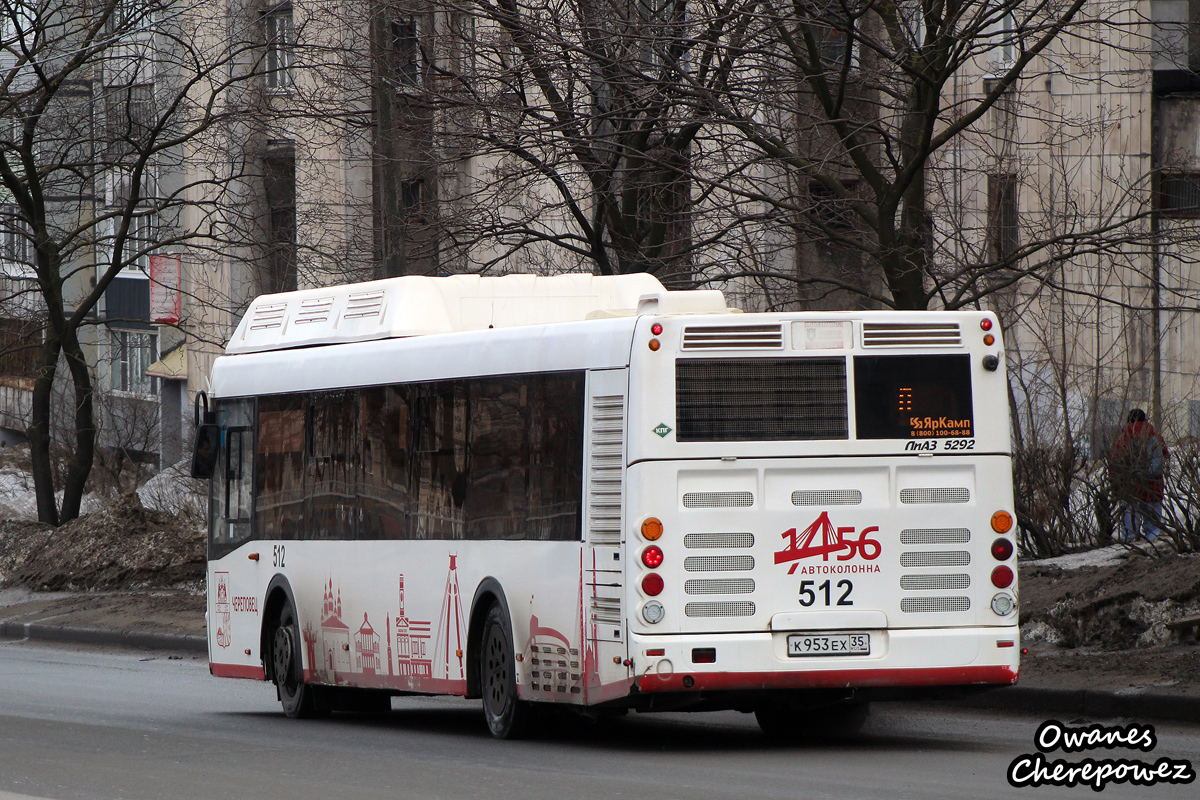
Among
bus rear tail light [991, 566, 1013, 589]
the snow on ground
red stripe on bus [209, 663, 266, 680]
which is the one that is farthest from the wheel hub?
the snow on ground

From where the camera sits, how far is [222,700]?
1564 centimetres

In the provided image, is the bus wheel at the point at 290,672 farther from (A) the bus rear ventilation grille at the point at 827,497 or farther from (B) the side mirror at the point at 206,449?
(A) the bus rear ventilation grille at the point at 827,497

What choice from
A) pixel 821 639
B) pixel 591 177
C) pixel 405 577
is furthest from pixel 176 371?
pixel 821 639

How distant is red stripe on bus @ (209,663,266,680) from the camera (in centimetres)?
1456

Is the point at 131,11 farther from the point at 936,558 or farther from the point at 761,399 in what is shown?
the point at 936,558

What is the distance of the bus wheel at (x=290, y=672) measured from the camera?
1393cm

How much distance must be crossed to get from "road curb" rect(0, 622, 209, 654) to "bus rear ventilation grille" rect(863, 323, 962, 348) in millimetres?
11197

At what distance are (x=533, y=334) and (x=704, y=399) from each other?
140 cm

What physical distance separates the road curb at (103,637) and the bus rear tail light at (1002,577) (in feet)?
37.0

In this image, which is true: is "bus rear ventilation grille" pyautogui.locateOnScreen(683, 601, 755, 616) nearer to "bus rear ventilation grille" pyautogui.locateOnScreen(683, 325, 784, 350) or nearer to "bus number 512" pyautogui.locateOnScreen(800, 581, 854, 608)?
"bus number 512" pyautogui.locateOnScreen(800, 581, 854, 608)

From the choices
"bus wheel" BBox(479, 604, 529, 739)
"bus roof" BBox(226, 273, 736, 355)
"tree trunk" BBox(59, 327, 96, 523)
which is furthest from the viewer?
"tree trunk" BBox(59, 327, 96, 523)

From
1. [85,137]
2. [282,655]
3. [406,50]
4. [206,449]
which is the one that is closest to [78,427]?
[85,137]

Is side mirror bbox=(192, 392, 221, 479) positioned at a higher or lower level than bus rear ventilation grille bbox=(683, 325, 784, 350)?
lower

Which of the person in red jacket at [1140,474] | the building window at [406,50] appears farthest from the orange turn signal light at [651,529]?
the building window at [406,50]
